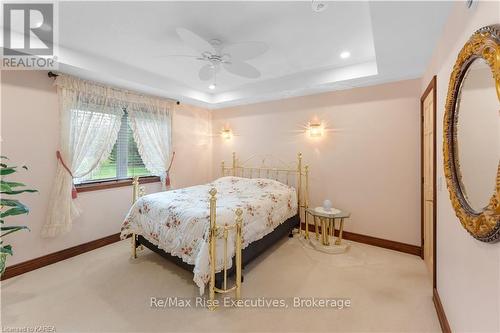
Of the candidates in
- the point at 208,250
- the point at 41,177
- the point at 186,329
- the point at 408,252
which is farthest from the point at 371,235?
the point at 41,177

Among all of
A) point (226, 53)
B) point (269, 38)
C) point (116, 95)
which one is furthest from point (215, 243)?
point (116, 95)

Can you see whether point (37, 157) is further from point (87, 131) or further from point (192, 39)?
point (192, 39)

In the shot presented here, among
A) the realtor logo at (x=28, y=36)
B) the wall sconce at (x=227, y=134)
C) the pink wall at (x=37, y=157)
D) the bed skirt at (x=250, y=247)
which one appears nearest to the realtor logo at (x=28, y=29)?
the realtor logo at (x=28, y=36)

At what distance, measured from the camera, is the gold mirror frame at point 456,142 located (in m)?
0.96

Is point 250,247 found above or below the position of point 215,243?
below

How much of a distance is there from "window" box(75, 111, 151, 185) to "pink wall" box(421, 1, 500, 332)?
4.17 meters

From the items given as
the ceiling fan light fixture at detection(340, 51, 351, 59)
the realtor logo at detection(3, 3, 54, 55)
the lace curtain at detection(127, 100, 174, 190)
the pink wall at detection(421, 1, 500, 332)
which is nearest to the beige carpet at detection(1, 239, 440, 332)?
the pink wall at detection(421, 1, 500, 332)

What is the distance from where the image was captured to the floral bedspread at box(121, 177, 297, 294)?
7.23 feet

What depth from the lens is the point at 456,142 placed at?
1466 millimetres

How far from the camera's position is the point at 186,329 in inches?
71.6

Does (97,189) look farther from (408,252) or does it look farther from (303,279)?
(408,252)

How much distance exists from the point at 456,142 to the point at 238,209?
177cm

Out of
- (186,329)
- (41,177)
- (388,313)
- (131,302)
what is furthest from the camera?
(41,177)

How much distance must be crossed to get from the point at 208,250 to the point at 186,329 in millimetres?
624
